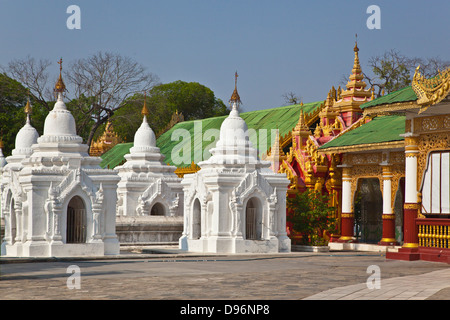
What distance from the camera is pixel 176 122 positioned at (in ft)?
145

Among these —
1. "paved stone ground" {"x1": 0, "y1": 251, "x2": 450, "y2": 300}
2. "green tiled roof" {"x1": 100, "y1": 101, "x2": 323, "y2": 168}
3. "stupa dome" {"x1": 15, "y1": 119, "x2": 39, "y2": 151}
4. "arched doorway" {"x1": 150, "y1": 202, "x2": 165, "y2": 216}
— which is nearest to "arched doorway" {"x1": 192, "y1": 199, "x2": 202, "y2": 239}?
"paved stone ground" {"x1": 0, "y1": 251, "x2": 450, "y2": 300}

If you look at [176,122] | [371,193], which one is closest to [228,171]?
[371,193]

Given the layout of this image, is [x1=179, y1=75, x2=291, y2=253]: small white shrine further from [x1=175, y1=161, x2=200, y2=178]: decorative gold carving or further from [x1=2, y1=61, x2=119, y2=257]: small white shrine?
[x1=175, y1=161, x2=200, y2=178]: decorative gold carving

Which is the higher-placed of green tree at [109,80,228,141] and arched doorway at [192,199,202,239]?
green tree at [109,80,228,141]

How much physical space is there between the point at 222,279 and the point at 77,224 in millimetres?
8403

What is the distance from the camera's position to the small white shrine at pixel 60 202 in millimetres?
19469

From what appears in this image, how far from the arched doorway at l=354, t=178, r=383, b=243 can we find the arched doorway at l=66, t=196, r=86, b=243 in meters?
11.1

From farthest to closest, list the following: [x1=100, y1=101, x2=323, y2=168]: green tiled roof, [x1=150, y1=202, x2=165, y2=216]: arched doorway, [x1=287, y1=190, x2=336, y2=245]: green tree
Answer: [x1=100, y1=101, x2=323, y2=168]: green tiled roof, [x1=150, y1=202, x2=165, y2=216]: arched doorway, [x1=287, y1=190, x2=336, y2=245]: green tree

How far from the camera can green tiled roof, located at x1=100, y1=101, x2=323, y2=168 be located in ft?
109

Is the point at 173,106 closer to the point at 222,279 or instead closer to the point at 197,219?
the point at 197,219

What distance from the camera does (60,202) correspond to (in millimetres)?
19500

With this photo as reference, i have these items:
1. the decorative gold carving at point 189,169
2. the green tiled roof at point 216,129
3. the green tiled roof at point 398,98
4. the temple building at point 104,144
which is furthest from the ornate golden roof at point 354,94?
the temple building at point 104,144

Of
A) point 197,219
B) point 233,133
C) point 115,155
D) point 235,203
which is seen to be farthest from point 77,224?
point 115,155
